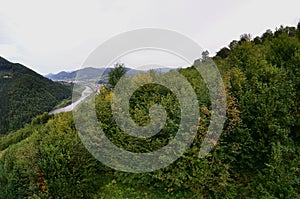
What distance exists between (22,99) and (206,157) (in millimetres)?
96136

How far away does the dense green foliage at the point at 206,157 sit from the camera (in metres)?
7.53

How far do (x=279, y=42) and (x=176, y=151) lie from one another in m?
7.35

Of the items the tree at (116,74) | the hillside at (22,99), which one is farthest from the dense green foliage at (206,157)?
the hillside at (22,99)

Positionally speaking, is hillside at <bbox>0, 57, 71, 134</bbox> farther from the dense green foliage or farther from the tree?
the dense green foliage

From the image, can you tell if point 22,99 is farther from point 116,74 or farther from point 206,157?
point 206,157

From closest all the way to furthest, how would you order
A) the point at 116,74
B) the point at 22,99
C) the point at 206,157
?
the point at 206,157 < the point at 116,74 < the point at 22,99

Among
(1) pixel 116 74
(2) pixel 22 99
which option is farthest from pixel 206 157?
(2) pixel 22 99

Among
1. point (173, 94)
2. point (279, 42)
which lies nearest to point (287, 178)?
point (173, 94)

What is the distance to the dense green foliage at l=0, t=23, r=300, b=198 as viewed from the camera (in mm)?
7531

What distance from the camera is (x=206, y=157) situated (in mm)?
7531

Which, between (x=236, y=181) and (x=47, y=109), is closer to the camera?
(x=236, y=181)

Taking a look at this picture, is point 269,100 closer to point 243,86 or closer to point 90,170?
point 243,86

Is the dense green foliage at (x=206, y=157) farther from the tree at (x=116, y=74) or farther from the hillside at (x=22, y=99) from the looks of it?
the hillside at (x=22, y=99)

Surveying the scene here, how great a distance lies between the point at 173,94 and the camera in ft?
29.6
